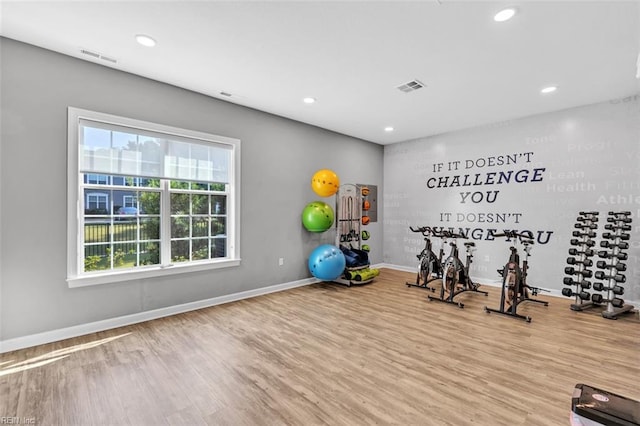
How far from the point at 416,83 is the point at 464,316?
3130 millimetres

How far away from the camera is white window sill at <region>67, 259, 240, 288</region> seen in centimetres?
323

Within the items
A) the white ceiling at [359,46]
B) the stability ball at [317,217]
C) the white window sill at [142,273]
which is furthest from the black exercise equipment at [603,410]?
the stability ball at [317,217]

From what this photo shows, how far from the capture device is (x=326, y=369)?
255cm

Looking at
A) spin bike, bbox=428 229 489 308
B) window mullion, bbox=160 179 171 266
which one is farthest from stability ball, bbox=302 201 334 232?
window mullion, bbox=160 179 171 266

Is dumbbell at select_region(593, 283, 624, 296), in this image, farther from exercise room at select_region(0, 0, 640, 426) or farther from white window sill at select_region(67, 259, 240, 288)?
white window sill at select_region(67, 259, 240, 288)

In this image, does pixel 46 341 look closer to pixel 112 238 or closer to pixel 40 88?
pixel 112 238

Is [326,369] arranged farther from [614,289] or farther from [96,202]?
[614,289]

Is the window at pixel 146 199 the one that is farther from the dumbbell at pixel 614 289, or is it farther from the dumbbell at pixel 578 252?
the dumbbell at pixel 614 289

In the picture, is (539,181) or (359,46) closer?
(359,46)

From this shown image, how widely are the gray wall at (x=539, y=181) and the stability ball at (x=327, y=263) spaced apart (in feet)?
7.88

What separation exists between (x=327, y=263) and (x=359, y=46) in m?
3.26

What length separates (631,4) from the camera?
2.34 metres

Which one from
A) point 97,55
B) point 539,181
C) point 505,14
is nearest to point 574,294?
point 539,181

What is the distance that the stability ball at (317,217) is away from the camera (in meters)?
5.20
